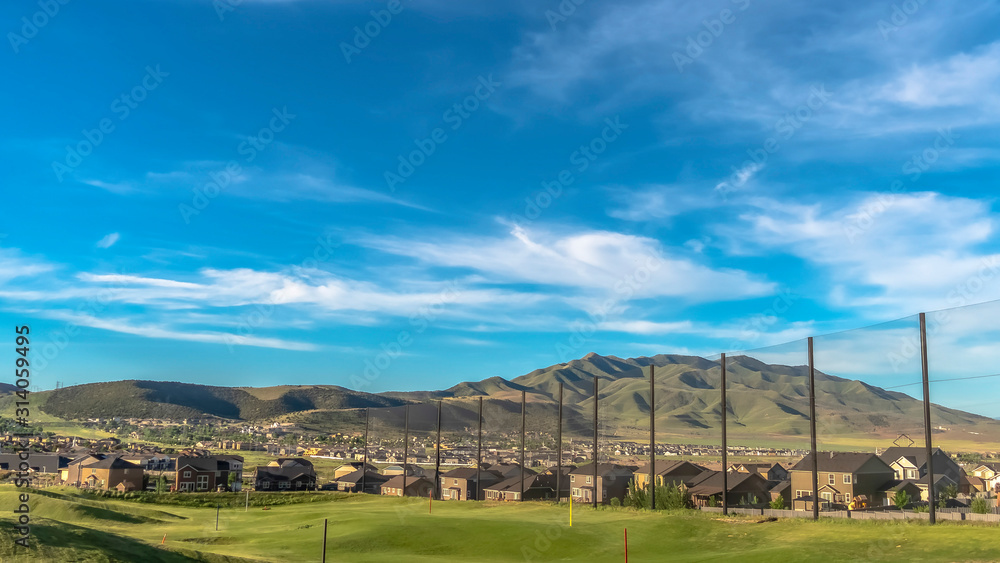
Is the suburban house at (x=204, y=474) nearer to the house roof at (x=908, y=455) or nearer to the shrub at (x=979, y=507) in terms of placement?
the house roof at (x=908, y=455)

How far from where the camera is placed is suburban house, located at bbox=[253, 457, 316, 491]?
323 ft

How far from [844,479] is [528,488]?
3459 centimetres

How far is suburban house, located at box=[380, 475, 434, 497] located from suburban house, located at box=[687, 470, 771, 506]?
3813 centimetres

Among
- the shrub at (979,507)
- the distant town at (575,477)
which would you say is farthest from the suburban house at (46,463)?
the shrub at (979,507)

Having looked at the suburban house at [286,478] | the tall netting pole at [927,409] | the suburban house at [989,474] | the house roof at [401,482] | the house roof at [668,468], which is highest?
the tall netting pole at [927,409]

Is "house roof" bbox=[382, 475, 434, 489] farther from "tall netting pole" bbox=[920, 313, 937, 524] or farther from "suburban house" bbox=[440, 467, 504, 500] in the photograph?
"tall netting pole" bbox=[920, 313, 937, 524]

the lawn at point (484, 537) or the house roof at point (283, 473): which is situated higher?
the lawn at point (484, 537)

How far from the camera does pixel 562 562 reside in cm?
3192

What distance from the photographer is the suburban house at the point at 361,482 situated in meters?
95.3

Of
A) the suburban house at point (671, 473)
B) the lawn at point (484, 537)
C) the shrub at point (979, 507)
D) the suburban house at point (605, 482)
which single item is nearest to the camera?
the lawn at point (484, 537)

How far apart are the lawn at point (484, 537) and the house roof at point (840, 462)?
2049 cm

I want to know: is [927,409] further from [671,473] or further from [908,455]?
[671,473]

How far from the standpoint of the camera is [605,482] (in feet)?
222

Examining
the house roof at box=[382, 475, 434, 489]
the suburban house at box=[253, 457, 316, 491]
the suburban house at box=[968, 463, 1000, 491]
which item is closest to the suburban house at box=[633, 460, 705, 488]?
the suburban house at box=[968, 463, 1000, 491]
